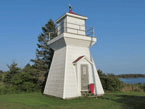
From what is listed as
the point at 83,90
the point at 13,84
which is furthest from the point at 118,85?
the point at 13,84

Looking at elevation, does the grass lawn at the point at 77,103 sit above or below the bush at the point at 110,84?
below

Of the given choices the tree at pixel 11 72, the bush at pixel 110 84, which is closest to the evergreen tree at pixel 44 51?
the tree at pixel 11 72

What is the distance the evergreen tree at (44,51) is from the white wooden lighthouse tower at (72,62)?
1087 cm

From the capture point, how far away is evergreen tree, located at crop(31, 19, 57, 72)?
2412 centimetres

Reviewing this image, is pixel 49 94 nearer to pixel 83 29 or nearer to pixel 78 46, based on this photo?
pixel 78 46

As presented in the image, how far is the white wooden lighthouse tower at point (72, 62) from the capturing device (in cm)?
1151

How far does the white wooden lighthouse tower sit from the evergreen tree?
10868 mm

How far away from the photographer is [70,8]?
46.2 ft

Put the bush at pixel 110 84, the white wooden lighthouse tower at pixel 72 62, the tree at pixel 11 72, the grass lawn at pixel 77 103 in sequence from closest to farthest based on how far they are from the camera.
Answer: the grass lawn at pixel 77 103 → the white wooden lighthouse tower at pixel 72 62 → the bush at pixel 110 84 → the tree at pixel 11 72

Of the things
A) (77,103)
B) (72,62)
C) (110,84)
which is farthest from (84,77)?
(110,84)

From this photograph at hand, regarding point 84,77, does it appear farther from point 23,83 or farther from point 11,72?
point 11,72

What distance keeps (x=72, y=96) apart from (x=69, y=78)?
4.95 ft

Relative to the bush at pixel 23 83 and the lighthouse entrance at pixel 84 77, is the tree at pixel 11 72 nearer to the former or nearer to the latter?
the bush at pixel 23 83

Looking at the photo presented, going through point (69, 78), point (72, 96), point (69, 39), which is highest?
point (69, 39)
